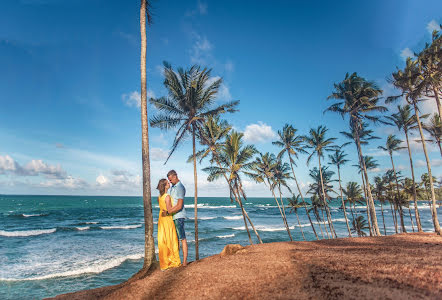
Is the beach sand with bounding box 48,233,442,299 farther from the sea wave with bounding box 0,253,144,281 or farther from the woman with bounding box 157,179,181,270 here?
the sea wave with bounding box 0,253,144,281

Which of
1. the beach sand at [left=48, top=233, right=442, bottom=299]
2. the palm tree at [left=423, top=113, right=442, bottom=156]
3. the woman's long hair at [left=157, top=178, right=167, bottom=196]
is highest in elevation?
the palm tree at [left=423, top=113, right=442, bottom=156]

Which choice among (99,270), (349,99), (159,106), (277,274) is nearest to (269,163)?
(349,99)

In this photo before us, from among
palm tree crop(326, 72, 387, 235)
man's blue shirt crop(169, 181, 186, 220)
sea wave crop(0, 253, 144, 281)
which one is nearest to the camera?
man's blue shirt crop(169, 181, 186, 220)

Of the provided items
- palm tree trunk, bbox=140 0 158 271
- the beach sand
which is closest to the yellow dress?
the beach sand

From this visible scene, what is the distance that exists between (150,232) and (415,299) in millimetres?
6882

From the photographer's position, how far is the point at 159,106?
12.5 m

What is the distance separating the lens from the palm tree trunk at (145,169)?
7.38 m

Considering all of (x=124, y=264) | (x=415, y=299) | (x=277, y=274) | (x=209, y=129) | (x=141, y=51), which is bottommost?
(x=124, y=264)

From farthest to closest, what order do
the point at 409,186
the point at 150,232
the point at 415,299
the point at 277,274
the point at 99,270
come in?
the point at 409,186 < the point at 99,270 < the point at 150,232 < the point at 277,274 < the point at 415,299

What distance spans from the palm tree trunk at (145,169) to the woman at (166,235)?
1.36 m

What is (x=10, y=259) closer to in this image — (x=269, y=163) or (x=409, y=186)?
(x=269, y=163)

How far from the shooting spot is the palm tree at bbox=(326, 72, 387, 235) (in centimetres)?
1928

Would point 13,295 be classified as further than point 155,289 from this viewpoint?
Yes

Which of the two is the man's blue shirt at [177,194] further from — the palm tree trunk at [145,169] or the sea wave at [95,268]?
the sea wave at [95,268]
